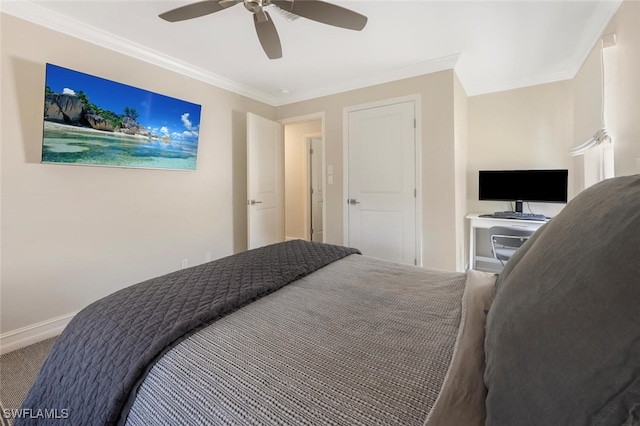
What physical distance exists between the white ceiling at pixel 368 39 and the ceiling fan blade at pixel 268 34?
0.30 meters

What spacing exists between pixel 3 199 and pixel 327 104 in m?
3.18

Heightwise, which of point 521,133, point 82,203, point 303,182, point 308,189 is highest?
point 521,133

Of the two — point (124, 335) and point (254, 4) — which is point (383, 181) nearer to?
point (254, 4)

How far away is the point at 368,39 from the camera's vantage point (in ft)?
8.00

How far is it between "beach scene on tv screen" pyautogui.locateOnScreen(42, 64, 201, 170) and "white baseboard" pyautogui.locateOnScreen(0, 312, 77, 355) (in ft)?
4.15

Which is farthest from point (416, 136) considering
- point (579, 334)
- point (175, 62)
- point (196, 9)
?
point (579, 334)

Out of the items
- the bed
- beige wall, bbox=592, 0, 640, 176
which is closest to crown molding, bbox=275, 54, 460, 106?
beige wall, bbox=592, 0, 640, 176

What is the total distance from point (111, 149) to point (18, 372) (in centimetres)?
169

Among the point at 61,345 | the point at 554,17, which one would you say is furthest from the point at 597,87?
the point at 61,345

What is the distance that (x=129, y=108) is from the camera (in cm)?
243

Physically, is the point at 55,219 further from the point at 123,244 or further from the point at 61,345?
the point at 61,345

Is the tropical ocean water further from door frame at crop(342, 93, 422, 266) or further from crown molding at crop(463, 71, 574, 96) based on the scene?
crown molding at crop(463, 71, 574, 96)

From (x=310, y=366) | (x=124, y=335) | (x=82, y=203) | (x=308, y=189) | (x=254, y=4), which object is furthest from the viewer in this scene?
(x=308, y=189)

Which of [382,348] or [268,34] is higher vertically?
[268,34]
